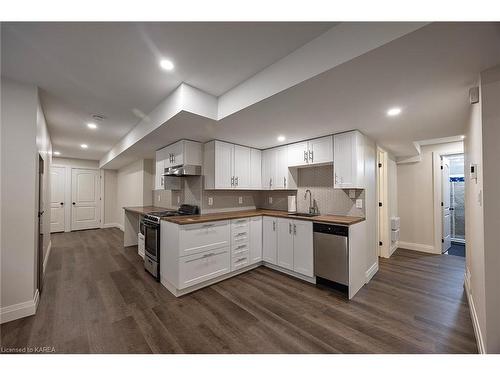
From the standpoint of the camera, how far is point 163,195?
497cm

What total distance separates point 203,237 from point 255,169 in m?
1.79

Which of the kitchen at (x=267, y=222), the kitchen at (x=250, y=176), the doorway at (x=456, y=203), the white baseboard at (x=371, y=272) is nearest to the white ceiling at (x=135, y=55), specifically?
the kitchen at (x=250, y=176)

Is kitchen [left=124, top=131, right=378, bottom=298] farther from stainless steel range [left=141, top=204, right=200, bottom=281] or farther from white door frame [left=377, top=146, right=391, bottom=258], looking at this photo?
white door frame [left=377, top=146, right=391, bottom=258]

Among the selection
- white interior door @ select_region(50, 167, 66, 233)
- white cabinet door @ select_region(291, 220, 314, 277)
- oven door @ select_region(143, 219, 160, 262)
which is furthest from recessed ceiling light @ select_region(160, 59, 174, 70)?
white interior door @ select_region(50, 167, 66, 233)

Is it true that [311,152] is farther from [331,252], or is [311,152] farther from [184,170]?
[184,170]

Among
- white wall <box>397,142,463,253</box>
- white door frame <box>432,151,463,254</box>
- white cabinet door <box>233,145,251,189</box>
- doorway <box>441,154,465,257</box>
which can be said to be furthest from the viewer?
doorway <box>441,154,465,257</box>

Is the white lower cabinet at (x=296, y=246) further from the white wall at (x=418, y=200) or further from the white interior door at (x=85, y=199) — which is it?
the white interior door at (x=85, y=199)

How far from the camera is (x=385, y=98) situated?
1823mm

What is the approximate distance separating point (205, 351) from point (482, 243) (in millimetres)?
2268

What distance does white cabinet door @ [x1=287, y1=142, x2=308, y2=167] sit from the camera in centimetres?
333

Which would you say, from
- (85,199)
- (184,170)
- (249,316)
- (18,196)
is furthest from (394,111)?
(85,199)

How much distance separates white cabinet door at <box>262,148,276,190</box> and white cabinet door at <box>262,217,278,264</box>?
763 millimetres

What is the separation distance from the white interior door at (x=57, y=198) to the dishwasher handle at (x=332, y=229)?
305 inches

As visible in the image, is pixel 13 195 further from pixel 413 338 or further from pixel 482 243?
pixel 482 243
